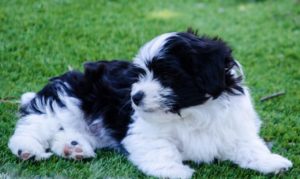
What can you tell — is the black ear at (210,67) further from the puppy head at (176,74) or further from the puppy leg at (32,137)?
the puppy leg at (32,137)

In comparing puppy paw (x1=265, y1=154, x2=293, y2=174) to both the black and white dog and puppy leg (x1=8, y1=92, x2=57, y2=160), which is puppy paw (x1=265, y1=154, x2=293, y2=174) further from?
puppy leg (x1=8, y1=92, x2=57, y2=160)

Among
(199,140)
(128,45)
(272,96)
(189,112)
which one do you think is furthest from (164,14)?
(189,112)

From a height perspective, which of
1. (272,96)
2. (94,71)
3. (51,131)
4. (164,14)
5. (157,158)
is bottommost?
(164,14)

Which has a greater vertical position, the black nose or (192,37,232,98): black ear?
(192,37,232,98): black ear

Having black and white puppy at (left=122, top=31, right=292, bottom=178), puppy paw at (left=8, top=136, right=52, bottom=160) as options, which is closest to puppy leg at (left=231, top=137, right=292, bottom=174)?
black and white puppy at (left=122, top=31, right=292, bottom=178)

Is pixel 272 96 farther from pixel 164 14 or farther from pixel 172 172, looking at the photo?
pixel 164 14

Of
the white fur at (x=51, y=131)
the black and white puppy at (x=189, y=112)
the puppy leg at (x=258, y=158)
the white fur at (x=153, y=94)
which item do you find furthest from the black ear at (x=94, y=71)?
the puppy leg at (x=258, y=158)

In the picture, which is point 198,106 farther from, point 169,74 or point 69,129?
point 69,129
